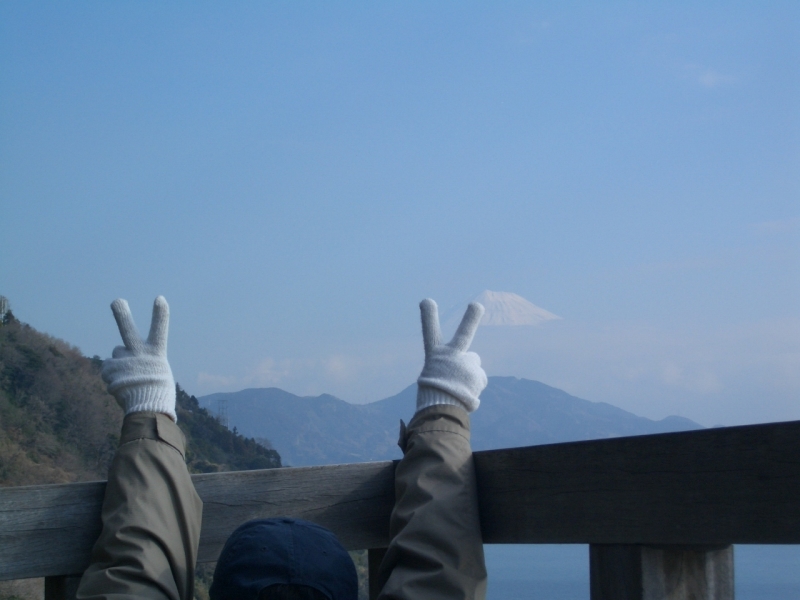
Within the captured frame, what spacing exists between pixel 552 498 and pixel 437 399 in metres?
0.36

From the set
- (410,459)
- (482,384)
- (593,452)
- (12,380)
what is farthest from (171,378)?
(12,380)

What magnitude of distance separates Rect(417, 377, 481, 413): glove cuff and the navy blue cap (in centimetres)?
60

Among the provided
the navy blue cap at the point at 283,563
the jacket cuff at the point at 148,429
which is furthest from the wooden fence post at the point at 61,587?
the navy blue cap at the point at 283,563

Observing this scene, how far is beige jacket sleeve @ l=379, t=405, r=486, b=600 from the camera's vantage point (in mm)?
1687

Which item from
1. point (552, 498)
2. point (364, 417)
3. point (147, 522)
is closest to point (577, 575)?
point (552, 498)

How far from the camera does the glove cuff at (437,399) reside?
191 cm

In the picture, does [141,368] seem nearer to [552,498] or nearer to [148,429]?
[148,429]

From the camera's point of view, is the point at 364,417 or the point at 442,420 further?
the point at 364,417

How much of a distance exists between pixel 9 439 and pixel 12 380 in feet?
3.74

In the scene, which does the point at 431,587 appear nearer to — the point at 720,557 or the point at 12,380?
the point at 720,557

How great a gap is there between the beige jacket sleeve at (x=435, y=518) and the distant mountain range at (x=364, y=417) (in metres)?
1.49

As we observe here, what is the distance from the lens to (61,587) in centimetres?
177

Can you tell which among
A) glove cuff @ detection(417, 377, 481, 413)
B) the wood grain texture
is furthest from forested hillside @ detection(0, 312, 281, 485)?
the wood grain texture

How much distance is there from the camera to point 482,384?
195 centimetres
